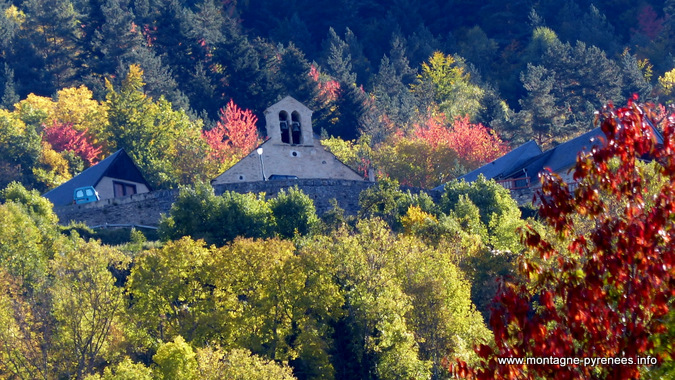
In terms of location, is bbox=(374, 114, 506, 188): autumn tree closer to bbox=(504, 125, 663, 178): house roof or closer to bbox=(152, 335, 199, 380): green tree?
bbox=(504, 125, 663, 178): house roof

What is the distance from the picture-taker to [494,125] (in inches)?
3108

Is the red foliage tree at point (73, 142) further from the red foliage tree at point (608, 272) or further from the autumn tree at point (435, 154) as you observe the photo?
the red foliage tree at point (608, 272)

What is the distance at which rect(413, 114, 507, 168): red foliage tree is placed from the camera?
76500mm

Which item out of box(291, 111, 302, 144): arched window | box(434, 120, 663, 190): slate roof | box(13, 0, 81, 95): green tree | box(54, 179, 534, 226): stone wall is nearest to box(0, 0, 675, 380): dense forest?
box(13, 0, 81, 95): green tree

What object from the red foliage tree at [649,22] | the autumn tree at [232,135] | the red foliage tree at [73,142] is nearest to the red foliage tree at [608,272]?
the autumn tree at [232,135]

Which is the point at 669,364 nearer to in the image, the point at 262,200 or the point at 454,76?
the point at 262,200

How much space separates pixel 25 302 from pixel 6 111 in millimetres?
45700

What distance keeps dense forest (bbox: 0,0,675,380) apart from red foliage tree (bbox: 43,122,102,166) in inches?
7.8

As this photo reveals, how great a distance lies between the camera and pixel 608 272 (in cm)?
1117

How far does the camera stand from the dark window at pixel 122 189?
194 ft

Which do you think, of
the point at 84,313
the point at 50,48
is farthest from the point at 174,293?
the point at 50,48

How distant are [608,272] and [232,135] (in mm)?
68507

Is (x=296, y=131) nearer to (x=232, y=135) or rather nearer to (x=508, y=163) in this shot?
(x=508, y=163)

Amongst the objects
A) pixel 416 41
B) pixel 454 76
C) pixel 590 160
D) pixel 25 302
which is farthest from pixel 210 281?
pixel 416 41
